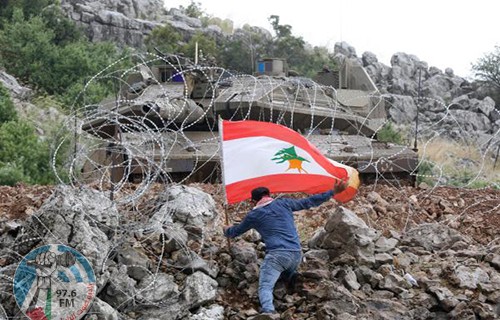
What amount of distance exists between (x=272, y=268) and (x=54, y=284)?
66.0 inches

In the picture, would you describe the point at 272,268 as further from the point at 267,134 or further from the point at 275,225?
the point at 267,134

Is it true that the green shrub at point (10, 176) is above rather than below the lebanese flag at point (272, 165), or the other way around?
below

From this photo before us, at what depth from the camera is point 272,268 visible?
607cm

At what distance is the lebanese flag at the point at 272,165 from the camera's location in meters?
6.82

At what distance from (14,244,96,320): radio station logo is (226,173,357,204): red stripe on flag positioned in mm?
1544

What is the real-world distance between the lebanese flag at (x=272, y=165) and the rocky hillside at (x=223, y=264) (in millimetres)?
281

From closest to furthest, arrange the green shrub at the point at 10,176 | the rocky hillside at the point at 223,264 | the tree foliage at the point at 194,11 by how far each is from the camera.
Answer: the rocky hillside at the point at 223,264 → the green shrub at the point at 10,176 → the tree foliage at the point at 194,11

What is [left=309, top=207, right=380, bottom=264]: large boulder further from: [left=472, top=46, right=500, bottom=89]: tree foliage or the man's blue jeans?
[left=472, top=46, right=500, bottom=89]: tree foliage

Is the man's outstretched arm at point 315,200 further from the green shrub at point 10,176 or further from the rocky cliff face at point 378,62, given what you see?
the rocky cliff face at point 378,62

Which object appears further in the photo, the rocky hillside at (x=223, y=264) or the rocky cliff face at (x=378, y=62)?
the rocky cliff face at (x=378, y=62)

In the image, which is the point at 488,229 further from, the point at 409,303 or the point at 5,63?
the point at 5,63

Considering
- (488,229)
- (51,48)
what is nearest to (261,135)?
(488,229)

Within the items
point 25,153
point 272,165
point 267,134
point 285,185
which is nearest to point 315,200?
point 285,185

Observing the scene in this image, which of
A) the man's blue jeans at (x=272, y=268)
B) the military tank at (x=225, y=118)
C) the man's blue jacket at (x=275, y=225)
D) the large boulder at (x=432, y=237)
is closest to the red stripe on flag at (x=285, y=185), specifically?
the man's blue jacket at (x=275, y=225)
